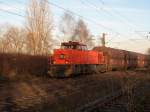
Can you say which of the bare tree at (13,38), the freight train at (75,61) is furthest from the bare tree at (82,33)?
the freight train at (75,61)

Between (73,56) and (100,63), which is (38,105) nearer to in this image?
(73,56)

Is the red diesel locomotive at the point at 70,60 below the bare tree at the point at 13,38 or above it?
below

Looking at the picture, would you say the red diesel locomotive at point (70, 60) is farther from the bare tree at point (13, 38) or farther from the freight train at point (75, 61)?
the bare tree at point (13, 38)

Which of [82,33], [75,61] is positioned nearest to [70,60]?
[75,61]

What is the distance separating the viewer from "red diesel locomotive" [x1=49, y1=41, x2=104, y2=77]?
26.8 meters

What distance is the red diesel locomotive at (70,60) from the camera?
2675 centimetres

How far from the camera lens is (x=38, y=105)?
12.0 meters

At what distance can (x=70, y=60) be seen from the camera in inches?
1075

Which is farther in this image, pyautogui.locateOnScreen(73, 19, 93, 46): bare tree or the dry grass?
pyautogui.locateOnScreen(73, 19, 93, 46): bare tree

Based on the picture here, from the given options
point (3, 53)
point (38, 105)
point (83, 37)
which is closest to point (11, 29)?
point (83, 37)

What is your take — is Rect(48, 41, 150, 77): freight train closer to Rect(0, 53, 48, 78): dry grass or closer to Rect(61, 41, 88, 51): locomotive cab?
Rect(61, 41, 88, 51): locomotive cab

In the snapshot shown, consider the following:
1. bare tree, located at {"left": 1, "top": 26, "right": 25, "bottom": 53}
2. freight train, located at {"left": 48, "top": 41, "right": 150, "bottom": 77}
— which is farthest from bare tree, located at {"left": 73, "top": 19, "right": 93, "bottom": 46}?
freight train, located at {"left": 48, "top": 41, "right": 150, "bottom": 77}

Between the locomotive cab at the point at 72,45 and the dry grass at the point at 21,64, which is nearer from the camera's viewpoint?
the dry grass at the point at 21,64

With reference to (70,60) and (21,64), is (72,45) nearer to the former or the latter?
(70,60)
